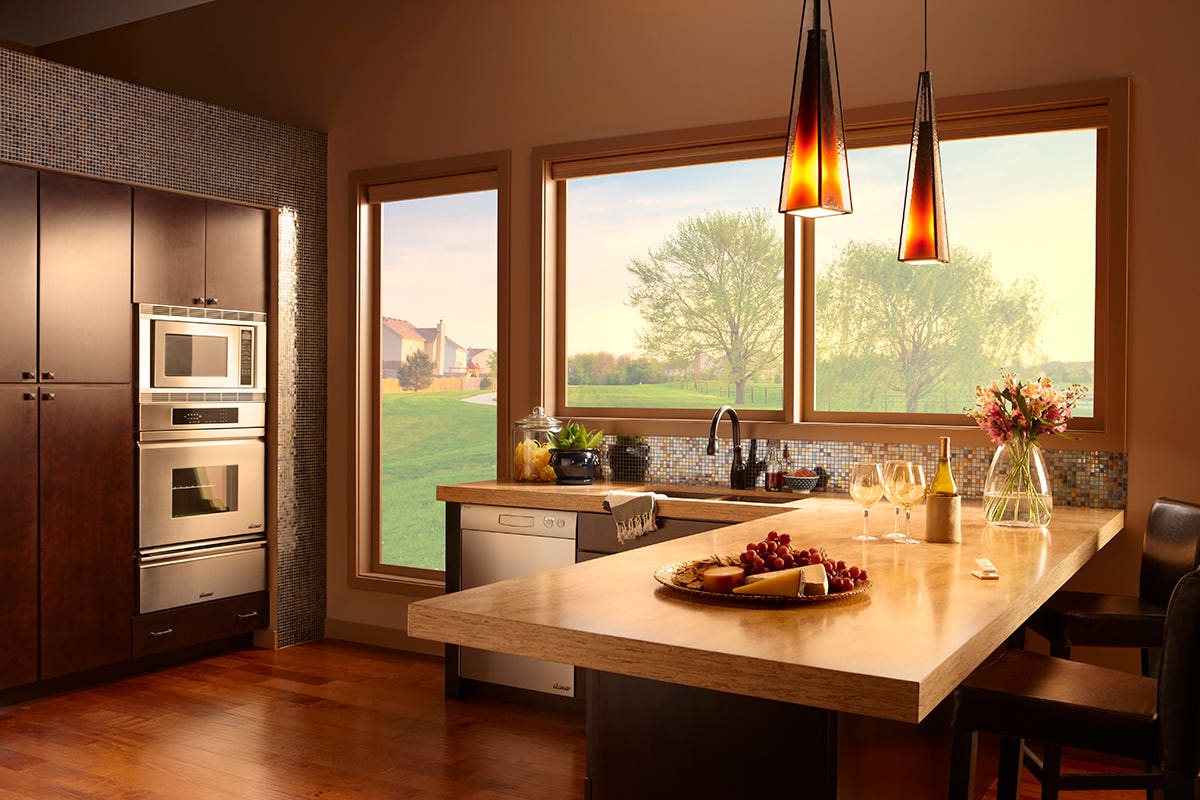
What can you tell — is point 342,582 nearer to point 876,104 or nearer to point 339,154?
point 339,154

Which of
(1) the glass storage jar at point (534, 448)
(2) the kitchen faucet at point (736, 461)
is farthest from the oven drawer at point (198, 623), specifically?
(2) the kitchen faucet at point (736, 461)

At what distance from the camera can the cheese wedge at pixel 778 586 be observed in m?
1.90

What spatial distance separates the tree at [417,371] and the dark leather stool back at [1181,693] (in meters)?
4.04

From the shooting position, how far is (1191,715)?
1.95m

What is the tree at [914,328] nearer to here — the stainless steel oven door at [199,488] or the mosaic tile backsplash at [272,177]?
the mosaic tile backsplash at [272,177]

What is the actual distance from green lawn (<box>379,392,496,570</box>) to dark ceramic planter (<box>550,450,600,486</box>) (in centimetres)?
82

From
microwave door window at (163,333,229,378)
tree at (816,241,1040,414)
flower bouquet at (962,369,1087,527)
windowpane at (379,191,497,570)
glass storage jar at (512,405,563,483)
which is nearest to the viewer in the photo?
flower bouquet at (962,369,1087,527)

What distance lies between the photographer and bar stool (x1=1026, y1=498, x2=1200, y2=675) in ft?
9.81

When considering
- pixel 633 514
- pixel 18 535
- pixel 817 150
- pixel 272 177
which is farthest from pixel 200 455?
pixel 817 150

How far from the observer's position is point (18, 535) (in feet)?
13.9

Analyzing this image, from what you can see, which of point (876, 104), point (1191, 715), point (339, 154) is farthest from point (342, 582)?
point (1191, 715)

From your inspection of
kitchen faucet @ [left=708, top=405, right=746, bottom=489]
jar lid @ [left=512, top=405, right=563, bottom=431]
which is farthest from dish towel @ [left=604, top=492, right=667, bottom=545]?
jar lid @ [left=512, top=405, right=563, bottom=431]

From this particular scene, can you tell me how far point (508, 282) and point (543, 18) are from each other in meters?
1.27

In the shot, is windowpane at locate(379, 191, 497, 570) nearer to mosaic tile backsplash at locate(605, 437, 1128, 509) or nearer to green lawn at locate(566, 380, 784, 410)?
green lawn at locate(566, 380, 784, 410)
